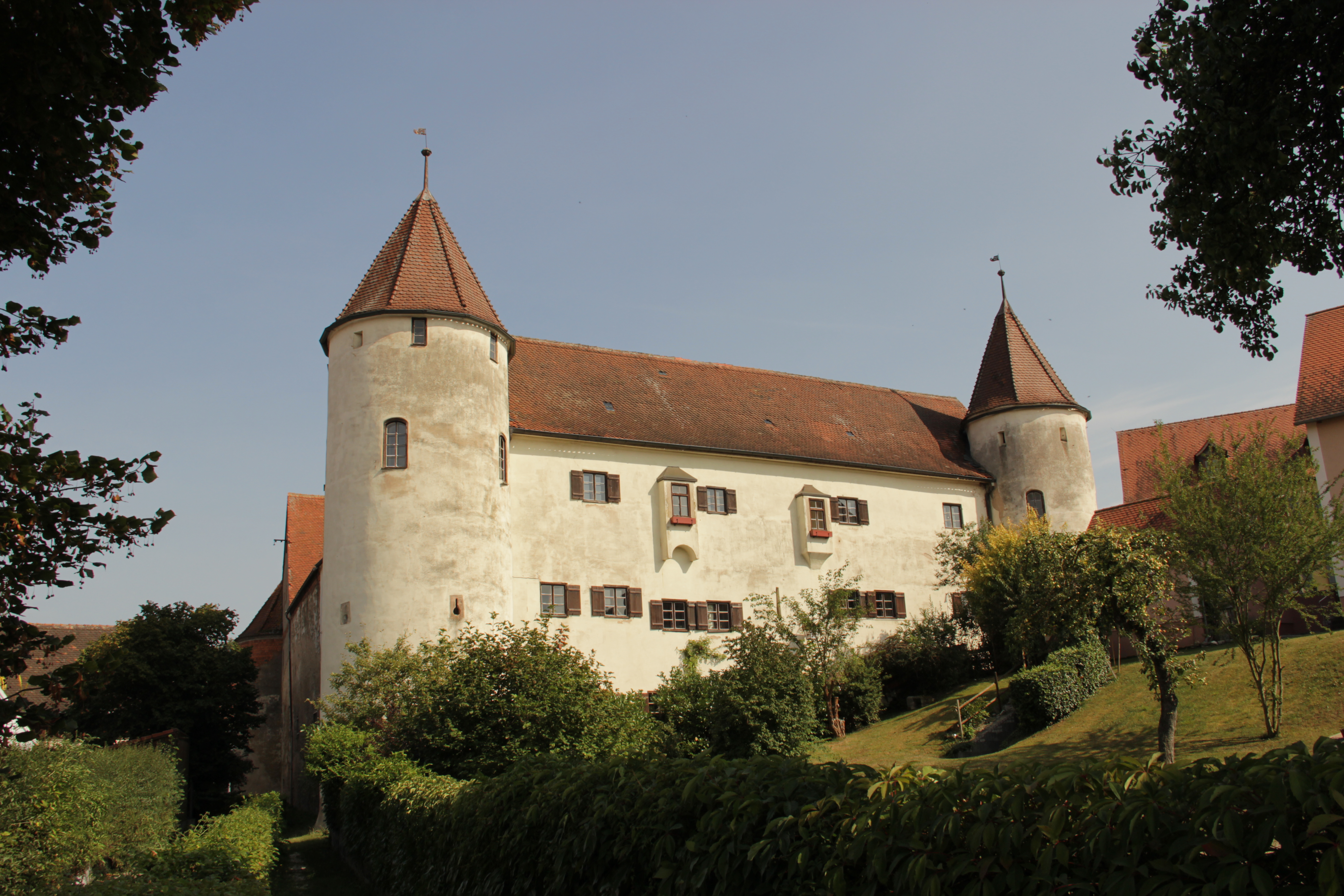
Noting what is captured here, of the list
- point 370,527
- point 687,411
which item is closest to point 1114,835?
point 370,527

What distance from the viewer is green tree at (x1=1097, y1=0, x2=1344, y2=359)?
8.67 meters

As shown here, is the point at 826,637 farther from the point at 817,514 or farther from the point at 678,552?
the point at 817,514

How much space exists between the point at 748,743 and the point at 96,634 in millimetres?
41163

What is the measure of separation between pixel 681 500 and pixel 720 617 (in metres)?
4.12

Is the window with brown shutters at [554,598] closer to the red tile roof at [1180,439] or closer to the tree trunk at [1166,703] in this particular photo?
the tree trunk at [1166,703]

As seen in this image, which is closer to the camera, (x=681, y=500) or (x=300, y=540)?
(x=681, y=500)

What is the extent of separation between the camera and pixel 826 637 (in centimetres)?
3141

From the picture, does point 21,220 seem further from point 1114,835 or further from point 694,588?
point 694,588

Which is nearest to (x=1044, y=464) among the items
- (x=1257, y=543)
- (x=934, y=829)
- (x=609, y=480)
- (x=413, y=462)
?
(x=609, y=480)

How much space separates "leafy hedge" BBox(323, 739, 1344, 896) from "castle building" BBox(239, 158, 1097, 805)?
2223cm

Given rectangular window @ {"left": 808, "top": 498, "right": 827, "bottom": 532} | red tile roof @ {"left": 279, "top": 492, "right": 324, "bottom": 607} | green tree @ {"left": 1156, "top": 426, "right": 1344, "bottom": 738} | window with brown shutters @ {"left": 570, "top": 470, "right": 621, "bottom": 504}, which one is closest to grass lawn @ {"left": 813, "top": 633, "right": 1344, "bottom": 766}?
green tree @ {"left": 1156, "top": 426, "right": 1344, "bottom": 738}

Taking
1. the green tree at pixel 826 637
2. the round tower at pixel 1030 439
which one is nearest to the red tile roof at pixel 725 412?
the round tower at pixel 1030 439

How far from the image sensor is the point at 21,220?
659 centimetres

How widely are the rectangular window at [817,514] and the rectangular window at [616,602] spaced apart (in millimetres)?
7476
